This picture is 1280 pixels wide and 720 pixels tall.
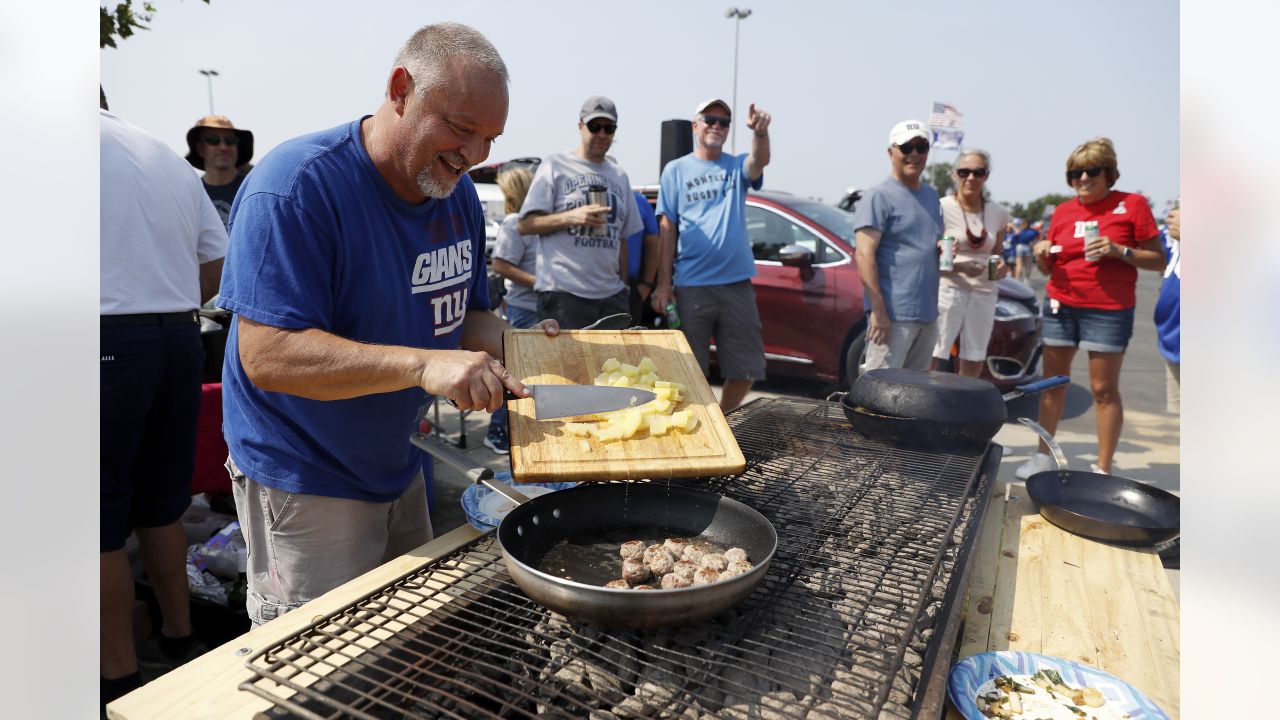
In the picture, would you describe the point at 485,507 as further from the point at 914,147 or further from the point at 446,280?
the point at 914,147

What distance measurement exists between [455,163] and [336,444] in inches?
33.7

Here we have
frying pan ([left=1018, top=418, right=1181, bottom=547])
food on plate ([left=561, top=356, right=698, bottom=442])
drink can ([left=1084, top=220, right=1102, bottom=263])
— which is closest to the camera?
food on plate ([left=561, top=356, right=698, bottom=442])

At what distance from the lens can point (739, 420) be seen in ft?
10.7

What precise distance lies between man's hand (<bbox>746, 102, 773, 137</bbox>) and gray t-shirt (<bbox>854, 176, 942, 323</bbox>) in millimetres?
870

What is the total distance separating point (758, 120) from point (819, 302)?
2.64m

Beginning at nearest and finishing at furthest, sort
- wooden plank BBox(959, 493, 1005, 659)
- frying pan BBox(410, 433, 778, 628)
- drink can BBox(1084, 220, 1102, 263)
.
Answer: frying pan BBox(410, 433, 778, 628)
wooden plank BBox(959, 493, 1005, 659)
drink can BBox(1084, 220, 1102, 263)

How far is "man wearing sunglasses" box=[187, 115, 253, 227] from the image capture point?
516cm

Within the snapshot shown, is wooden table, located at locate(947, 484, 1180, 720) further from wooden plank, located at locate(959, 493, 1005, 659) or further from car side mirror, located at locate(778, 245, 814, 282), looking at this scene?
car side mirror, located at locate(778, 245, 814, 282)

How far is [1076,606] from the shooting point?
2092mm

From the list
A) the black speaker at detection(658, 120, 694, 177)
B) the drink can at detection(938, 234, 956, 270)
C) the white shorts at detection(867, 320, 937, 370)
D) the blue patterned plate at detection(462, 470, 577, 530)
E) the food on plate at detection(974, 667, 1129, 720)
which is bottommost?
the food on plate at detection(974, 667, 1129, 720)

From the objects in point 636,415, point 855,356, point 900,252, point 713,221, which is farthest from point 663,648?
point 855,356

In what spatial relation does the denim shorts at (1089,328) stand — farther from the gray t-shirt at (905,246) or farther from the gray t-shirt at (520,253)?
the gray t-shirt at (520,253)

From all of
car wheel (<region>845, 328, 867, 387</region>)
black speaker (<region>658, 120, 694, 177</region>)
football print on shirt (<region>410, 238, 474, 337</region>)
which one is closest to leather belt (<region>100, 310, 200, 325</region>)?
football print on shirt (<region>410, 238, 474, 337</region>)
